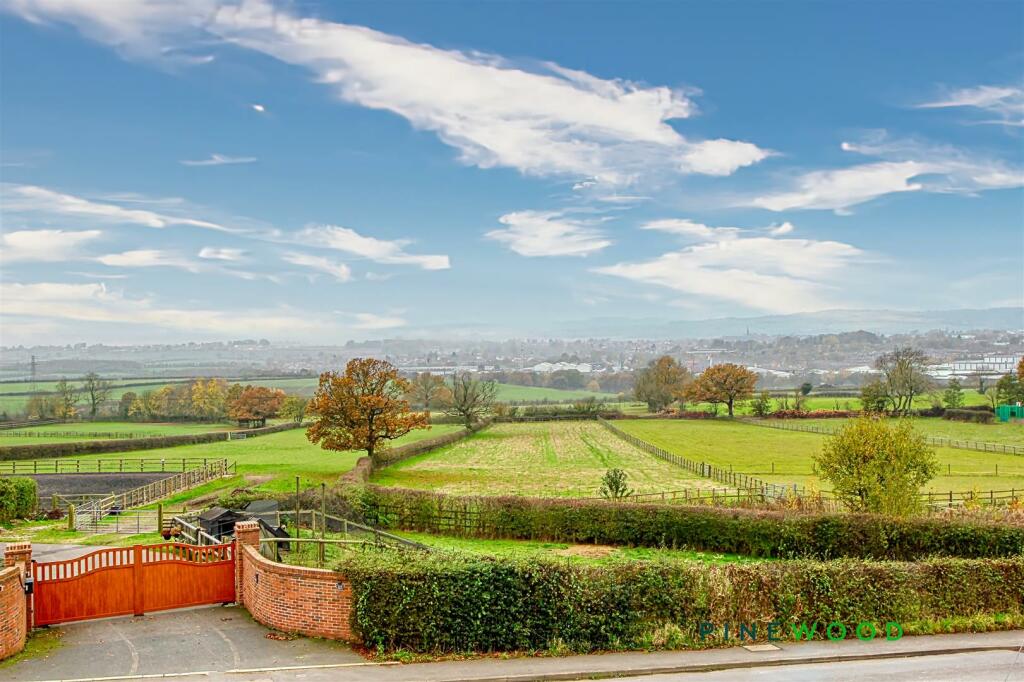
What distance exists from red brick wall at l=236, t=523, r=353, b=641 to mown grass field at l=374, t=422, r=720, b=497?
2622 centimetres

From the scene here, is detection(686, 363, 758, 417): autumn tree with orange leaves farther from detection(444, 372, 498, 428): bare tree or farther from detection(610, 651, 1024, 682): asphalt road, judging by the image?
detection(610, 651, 1024, 682): asphalt road

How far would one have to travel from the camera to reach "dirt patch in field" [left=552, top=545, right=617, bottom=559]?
29.3m

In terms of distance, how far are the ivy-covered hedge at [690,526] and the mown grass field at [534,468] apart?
10.0 metres

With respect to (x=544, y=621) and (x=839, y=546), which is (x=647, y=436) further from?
(x=544, y=621)

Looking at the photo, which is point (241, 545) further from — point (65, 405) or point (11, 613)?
point (65, 405)

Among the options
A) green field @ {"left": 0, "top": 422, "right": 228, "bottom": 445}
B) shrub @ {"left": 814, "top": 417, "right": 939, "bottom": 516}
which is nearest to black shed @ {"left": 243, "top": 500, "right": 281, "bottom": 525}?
shrub @ {"left": 814, "top": 417, "right": 939, "bottom": 516}

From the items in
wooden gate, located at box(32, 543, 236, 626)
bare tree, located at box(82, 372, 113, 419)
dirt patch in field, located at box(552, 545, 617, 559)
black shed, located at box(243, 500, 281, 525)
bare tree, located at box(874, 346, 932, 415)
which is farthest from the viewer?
bare tree, located at box(82, 372, 113, 419)

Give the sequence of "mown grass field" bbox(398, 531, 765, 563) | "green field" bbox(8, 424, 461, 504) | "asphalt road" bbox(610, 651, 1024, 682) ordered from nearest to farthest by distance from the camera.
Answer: "asphalt road" bbox(610, 651, 1024, 682) → "mown grass field" bbox(398, 531, 765, 563) → "green field" bbox(8, 424, 461, 504)

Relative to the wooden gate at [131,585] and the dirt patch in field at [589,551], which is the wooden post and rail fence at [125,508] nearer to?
the wooden gate at [131,585]

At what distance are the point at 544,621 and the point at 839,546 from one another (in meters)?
14.1

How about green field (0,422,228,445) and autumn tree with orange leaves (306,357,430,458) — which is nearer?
autumn tree with orange leaves (306,357,430,458)

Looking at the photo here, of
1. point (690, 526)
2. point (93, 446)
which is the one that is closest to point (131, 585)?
point (690, 526)

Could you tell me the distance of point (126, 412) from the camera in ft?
420

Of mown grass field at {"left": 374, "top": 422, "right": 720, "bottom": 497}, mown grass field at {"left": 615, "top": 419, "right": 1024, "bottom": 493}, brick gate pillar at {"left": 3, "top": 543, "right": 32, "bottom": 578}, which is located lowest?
mown grass field at {"left": 615, "top": 419, "right": 1024, "bottom": 493}
